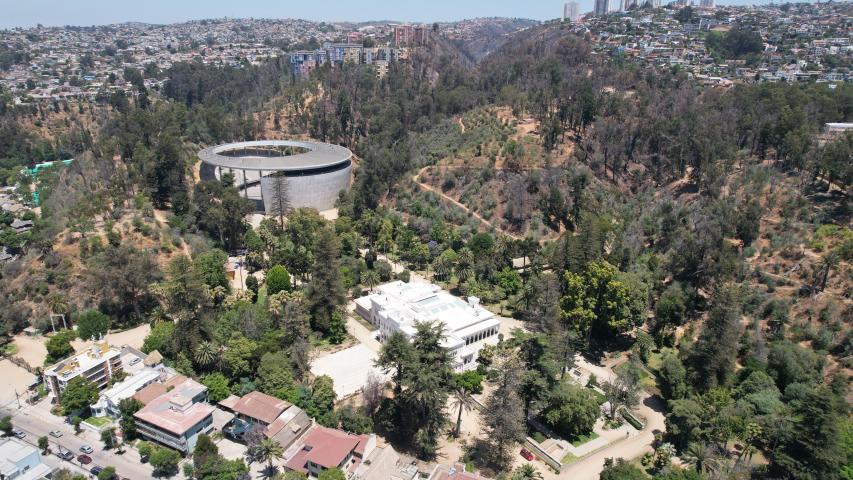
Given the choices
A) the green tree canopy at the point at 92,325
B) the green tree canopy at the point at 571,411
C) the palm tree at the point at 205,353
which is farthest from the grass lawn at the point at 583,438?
the green tree canopy at the point at 92,325

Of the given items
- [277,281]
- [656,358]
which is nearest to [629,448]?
[656,358]

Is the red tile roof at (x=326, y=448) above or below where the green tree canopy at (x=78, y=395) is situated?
below

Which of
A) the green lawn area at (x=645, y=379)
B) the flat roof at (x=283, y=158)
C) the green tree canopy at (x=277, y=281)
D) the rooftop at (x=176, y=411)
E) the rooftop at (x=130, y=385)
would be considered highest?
the flat roof at (x=283, y=158)

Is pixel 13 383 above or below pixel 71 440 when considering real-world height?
above

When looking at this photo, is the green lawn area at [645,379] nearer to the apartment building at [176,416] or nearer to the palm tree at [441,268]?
the palm tree at [441,268]

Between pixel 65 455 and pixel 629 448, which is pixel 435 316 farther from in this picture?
pixel 65 455

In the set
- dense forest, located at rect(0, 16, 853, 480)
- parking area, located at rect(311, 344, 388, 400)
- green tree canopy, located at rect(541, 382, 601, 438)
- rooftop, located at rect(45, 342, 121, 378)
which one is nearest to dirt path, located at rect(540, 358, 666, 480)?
dense forest, located at rect(0, 16, 853, 480)
